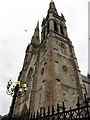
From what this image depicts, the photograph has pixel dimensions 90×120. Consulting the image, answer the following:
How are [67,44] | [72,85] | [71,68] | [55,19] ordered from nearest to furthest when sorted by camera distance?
[72,85] → [71,68] → [67,44] → [55,19]

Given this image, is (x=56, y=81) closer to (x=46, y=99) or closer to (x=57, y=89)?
(x=57, y=89)

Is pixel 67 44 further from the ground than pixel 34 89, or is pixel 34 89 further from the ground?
pixel 67 44

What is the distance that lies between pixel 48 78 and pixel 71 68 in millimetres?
6105

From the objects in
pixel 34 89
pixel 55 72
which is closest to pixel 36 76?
pixel 34 89

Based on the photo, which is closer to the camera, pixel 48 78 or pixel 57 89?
pixel 57 89

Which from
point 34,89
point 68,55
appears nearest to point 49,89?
point 34,89

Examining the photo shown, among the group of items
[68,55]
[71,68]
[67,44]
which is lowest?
[71,68]

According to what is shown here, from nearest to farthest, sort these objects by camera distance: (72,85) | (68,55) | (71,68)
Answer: (72,85)
(71,68)
(68,55)

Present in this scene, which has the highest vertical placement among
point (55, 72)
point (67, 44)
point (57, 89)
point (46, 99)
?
point (67, 44)

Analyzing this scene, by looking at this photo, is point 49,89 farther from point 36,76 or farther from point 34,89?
point 36,76

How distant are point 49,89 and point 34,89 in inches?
175

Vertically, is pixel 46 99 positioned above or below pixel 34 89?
below

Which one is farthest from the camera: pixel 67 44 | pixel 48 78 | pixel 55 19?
pixel 55 19

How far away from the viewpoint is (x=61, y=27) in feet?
90.4
